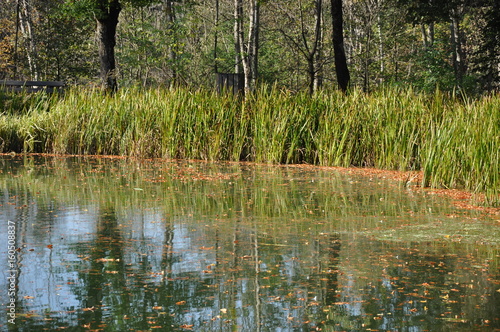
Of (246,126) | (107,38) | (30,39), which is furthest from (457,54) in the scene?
(30,39)

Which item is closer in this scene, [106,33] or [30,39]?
[106,33]

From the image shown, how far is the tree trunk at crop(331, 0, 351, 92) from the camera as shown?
14805mm

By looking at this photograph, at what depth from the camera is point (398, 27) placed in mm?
23391

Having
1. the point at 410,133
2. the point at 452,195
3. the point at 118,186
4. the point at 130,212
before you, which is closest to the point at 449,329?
the point at 130,212

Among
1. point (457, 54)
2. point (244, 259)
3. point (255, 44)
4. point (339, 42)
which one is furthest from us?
point (457, 54)

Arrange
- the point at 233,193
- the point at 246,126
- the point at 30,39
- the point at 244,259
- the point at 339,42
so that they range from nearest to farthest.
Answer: the point at 244,259 → the point at 233,193 → the point at 246,126 → the point at 339,42 → the point at 30,39

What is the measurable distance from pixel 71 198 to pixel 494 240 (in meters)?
3.95

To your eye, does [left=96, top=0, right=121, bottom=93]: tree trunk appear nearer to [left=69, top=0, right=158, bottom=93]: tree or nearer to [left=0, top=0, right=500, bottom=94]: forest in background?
[left=69, top=0, right=158, bottom=93]: tree

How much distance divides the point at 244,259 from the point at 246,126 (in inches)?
245

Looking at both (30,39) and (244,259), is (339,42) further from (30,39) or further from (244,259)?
(244,259)

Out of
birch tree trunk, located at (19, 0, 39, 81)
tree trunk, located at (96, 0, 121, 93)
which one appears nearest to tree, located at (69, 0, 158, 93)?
tree trunk, located at (96, 0, 121, 93)

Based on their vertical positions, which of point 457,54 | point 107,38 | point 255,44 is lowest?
point 107,38

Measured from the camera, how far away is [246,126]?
10.3 meters

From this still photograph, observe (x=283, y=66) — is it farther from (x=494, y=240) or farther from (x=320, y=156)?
(x=494, y=240)
